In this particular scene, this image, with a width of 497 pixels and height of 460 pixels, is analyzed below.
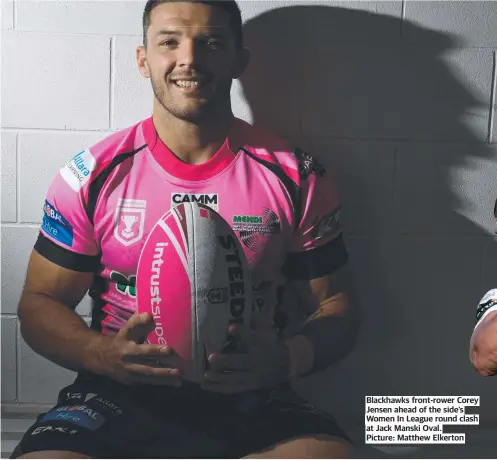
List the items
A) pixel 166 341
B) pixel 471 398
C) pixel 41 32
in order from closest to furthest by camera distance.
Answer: pixel 166 341 → pixel 41 32 → pixel 471 398

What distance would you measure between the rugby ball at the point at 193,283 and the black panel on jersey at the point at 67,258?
0.14 m

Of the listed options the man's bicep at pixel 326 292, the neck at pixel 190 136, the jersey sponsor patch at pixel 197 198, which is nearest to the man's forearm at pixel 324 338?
the man's bicep at pixel 326 292

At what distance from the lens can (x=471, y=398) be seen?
1.79m

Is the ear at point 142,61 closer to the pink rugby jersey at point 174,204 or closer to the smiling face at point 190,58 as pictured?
the smiling face at point 190,58

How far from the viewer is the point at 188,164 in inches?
65.9

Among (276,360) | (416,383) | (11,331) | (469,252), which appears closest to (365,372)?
(416,383)

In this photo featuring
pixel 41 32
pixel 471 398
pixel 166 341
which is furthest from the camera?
pixel 471 398

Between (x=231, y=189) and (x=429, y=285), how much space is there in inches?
21.7

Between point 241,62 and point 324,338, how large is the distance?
0.69 m

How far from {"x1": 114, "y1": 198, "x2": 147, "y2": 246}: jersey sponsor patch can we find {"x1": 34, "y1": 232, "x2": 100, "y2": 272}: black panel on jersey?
82mm

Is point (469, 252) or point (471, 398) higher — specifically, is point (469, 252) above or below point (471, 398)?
above

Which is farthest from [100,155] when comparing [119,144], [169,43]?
[169,43]

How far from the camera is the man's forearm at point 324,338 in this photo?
5.62ft

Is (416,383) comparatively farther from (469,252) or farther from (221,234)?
(221,234)
